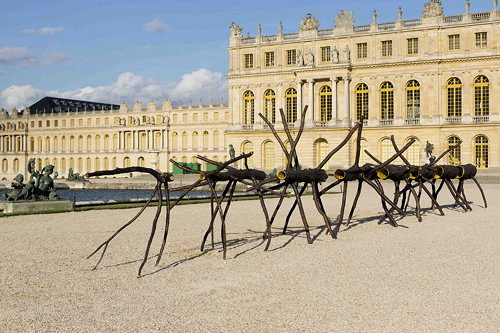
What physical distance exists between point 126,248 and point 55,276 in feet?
8.35

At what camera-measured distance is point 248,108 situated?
54.8 metres

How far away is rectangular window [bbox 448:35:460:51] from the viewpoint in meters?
47.1

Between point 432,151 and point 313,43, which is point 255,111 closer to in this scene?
point 313,43

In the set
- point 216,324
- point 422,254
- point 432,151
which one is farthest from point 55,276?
point 432,151

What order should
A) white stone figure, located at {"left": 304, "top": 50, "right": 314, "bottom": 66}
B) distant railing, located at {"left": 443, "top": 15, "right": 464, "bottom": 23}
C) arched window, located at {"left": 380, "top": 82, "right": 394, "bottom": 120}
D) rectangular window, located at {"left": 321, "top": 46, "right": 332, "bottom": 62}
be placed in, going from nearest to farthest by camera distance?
distant railing, located at {"left": 443, "top": 15, "right": 464, "bottom": 23}
arched window, located at {"left": 380, "top": 82, "right": 394, "bottom": 120}
white stone figure, located at {"left": 304, "top": 50, "right": 314, "bottom": 66}
rectangular window, located at {"left": 321, "top": 46, "right": 332, "bottom": 62}

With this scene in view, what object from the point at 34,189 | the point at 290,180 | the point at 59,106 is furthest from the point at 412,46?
the point at 59,106

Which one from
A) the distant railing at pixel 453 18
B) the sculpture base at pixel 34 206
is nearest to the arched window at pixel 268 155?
the distant railing at pixel 453 18

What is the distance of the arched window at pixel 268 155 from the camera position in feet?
177

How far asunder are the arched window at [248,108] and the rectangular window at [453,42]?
61.6 feet

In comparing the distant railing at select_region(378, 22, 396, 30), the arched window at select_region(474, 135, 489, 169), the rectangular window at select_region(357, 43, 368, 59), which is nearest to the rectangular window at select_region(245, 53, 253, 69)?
the rectangular window at select_region(357, 43, 368, 59)

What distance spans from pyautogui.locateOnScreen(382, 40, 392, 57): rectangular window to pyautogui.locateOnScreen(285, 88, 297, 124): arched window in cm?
894

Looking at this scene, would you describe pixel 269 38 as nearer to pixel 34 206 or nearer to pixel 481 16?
pixel 481 16

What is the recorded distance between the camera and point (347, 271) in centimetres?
845

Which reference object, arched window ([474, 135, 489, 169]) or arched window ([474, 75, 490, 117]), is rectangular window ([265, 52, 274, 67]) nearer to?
arched window ([474, 75, 490, 117])
